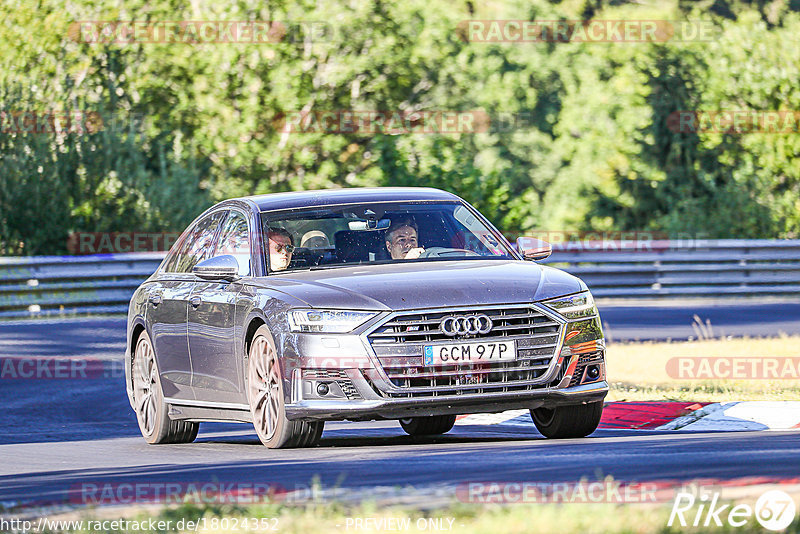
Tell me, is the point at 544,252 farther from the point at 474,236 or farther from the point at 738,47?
the point at 738,47

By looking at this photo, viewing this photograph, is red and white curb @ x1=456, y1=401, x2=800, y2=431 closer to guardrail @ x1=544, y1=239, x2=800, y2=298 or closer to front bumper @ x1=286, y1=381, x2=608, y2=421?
front bumper @ x1=286, y1=381, x2=608, y2=421

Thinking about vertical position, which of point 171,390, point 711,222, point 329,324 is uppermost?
point 329,324

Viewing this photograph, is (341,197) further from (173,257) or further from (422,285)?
(173,257)

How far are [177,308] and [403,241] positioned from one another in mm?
1734

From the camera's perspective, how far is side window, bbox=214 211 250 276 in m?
10.3

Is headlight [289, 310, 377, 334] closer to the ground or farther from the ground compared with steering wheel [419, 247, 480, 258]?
closer to the ground

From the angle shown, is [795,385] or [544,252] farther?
[795,385]

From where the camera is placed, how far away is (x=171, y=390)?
1103 cm

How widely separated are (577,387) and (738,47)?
3974cm

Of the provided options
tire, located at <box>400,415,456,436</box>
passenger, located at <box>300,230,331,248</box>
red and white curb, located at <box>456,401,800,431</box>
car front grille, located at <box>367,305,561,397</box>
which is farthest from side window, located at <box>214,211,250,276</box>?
red and white curb, located at <box>456,401,800,431</box>

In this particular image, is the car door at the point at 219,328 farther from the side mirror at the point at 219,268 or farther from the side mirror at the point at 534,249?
the side mirror at the point at 534,249

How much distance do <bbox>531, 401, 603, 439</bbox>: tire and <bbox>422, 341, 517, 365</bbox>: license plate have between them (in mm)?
1008

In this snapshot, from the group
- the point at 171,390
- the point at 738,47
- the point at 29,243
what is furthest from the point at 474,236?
the point at 738,47

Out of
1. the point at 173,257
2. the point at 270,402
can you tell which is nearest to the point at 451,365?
the point at 270,402
